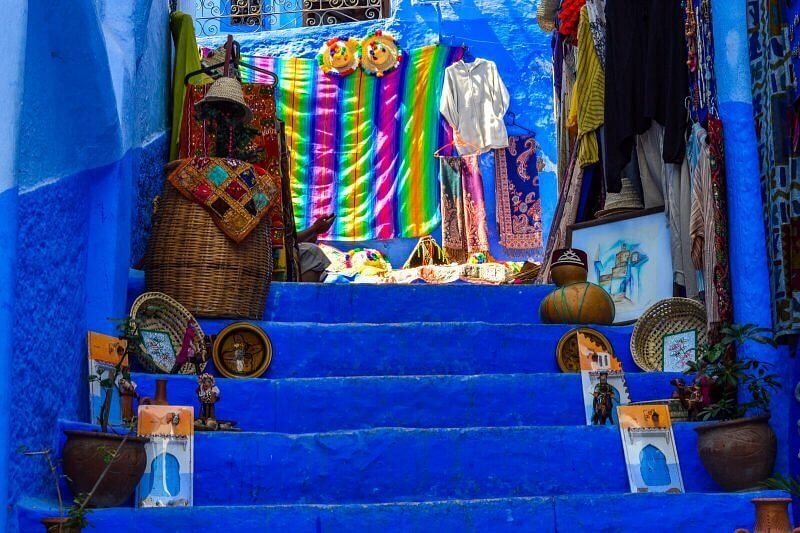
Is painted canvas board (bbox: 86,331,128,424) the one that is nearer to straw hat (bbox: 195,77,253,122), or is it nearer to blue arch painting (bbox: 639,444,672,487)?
straw hat (bbox: 195,77,253,122)

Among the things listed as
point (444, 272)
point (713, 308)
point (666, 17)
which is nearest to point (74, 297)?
point (713, 308)

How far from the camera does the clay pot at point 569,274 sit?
651 cm

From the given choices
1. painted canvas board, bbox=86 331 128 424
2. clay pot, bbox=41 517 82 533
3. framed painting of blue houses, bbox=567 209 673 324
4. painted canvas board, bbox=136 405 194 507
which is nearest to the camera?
clay pot, bbox=41 517 82 533

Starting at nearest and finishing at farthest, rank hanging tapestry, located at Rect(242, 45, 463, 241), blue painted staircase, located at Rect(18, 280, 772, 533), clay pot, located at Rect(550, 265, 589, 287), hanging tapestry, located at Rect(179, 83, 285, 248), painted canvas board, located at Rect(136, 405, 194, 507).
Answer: blue painted staircase, located at Rect(18, 280, 772, 533)
painted canvas board, located at Rect(136, 405, 194, 507)
clay pot, located at Rect(550, 265, 589, 287)
hanging tapestry, located at Rect(179, 83, 285, 248)
hanging tapestry, located at Rect(242, 45, 463, 241)

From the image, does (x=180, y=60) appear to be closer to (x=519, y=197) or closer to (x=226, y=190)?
(x=226, y=190)

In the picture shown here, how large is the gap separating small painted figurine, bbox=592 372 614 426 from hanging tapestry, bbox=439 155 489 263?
579cm

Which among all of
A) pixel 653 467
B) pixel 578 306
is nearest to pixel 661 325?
pixel 578 306

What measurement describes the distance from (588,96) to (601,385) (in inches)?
114

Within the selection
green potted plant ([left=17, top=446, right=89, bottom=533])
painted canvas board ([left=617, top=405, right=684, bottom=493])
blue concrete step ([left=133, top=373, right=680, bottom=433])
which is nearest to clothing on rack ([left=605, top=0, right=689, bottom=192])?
blue concrete step ([left=133, top=373, right=680, bottom=433])

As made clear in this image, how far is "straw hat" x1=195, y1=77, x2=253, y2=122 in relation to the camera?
6.79 m

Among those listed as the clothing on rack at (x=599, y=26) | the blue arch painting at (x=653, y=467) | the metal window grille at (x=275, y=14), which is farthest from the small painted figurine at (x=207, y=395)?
the metal window grille at (x=275, y=14)

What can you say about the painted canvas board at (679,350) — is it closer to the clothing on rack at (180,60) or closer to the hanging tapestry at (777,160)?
the hanging tapestry at (777,160)

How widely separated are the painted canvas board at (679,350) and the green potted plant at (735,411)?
34 centimetres

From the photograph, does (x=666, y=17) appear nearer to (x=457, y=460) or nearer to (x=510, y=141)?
(x=457, y=460)
